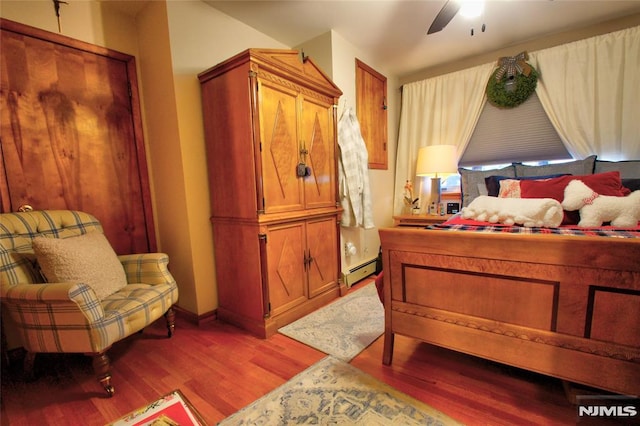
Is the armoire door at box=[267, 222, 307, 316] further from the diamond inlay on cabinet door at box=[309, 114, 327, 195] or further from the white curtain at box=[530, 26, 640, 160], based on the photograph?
the white curtain at box=[530, 26, 640, 160]

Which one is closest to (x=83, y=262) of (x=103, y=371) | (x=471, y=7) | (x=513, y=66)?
(x=103, y=371)

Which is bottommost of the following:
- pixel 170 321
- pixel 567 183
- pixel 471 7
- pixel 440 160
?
pixel 170 321

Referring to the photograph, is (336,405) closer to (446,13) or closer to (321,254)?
(321,254)

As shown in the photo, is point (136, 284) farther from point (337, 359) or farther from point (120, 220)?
point (337, 359)

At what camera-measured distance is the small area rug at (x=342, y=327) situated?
5.90 feet

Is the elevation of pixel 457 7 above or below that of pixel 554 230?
above

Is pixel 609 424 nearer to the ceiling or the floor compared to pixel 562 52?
nearer to the floor

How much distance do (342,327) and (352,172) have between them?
149cm

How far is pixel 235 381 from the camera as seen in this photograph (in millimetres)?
1518

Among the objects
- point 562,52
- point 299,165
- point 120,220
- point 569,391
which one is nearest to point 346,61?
point 299,165

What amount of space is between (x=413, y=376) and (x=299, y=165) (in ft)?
5.37

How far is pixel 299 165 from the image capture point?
2.17 m

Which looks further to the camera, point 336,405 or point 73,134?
point 73,134

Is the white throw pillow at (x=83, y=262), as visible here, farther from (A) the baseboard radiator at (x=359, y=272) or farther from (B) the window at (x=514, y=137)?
(B) the window at (x=514, y=137)
